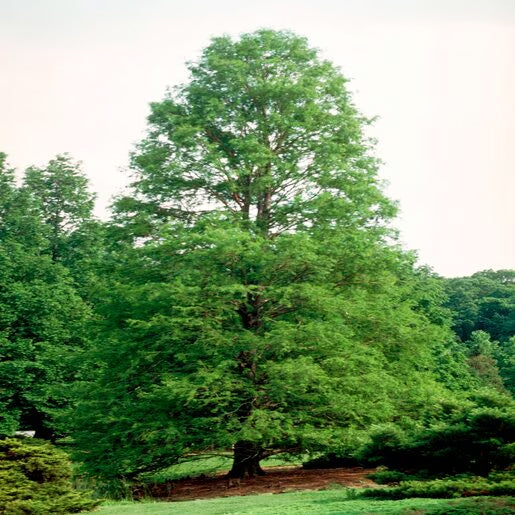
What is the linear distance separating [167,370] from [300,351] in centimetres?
357

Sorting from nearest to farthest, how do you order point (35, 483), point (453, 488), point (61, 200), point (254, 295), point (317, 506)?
point (453, 488), point (317, 506), point (35, 483), point (254, 295), point (61, 200)

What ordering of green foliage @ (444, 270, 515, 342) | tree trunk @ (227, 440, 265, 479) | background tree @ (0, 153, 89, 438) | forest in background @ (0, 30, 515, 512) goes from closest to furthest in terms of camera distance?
forest in background @ (0, 30, 515, 512) → tree trunk @ (227, 440, 265, 479) → background tree @ (0, 153, 89, 438) → green foliage @ (444, 270, 515, 342)

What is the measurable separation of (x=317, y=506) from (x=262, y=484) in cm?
650

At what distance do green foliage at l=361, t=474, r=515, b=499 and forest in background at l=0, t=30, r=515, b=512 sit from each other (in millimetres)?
1803

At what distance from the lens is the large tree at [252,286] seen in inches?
707

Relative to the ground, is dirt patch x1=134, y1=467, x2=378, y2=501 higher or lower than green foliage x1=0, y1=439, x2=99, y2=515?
lower

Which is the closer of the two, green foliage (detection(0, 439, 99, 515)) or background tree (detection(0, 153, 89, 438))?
green foliage (detection(0, 439, 99, 515))

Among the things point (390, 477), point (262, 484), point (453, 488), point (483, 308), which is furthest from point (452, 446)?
point (483, 308)

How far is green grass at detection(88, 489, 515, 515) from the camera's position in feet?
32.9

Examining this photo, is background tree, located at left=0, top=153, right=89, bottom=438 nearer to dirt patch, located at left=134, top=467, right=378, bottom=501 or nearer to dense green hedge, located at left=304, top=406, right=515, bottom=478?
dirt patch, located at left=134, top=467, right=378, bottom=501

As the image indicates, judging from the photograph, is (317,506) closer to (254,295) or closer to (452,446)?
(452,446)

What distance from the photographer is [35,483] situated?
16.8 meters

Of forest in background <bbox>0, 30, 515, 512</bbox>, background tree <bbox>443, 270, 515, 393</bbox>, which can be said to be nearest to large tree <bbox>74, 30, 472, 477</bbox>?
forest in background <bbox>0, 30, 515, 512</bbox>

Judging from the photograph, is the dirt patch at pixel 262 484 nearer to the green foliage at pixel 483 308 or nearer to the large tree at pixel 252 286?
the large tree at pixel 252 286
